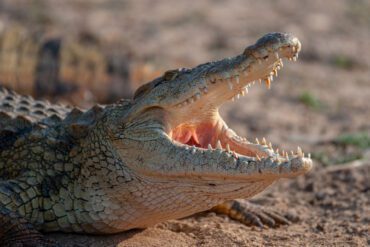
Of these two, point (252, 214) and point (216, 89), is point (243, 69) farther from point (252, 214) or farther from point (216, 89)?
point (252, 214)

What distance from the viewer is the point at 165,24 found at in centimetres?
1281

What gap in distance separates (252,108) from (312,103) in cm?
80

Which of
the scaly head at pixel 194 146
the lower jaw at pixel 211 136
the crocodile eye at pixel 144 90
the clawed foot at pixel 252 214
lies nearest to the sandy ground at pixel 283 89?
the clawed foot at pixel 252 214

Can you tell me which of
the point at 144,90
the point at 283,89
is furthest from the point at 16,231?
the point at 283,89

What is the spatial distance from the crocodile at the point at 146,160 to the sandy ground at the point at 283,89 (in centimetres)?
22

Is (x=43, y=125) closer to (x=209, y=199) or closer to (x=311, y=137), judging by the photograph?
(x=209, y=199)

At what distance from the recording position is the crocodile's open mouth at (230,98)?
13.8 feet

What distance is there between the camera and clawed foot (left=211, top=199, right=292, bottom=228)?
519cm

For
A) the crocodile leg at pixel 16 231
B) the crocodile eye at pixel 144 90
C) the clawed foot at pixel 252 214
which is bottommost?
the crocodile leg at pixel 16 231

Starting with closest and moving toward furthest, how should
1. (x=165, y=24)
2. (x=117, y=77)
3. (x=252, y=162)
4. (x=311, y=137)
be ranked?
1. (x=252, y=162)
2. (x=311, y=137)
3. (x=117, y=77)
4. (x=165, y=24)

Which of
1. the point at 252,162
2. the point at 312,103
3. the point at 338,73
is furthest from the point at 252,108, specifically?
the point at 252,162

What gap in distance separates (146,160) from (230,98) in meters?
0.66

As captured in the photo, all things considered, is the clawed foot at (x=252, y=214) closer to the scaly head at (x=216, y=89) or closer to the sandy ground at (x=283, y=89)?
the sandy ground at (x=283, y=89)

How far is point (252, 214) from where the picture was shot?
5246mm
